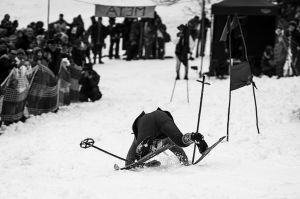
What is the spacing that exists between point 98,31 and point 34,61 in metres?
11.0

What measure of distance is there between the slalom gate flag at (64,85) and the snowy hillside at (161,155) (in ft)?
0.88

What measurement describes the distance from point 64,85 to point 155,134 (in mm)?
7366

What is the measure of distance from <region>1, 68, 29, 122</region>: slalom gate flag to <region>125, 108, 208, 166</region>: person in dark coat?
4470 millimetres

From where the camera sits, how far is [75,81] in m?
16.2

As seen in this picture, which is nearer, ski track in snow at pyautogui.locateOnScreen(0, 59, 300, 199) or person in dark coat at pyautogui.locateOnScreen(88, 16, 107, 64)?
ski track in snow at pyautogui.locateOnScreen(0, 59, 300, 199)

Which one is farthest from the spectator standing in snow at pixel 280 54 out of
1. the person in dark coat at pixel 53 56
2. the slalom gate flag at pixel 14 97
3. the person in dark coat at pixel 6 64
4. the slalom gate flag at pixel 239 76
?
the person in dark coat at pixel 6 64

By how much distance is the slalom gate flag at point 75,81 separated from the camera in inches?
633

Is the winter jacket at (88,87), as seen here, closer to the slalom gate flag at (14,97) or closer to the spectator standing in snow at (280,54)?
the slalom gate flag at (14,97)

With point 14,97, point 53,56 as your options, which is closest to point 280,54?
point 53,56

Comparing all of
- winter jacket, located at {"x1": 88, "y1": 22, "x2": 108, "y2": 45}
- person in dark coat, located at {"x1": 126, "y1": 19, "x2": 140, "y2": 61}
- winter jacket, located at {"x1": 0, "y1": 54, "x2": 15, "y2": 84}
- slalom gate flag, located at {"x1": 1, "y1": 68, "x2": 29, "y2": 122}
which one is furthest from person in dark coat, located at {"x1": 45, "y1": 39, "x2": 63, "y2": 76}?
person in dark coat, located at {"x1": 126, "y1": 19, "x2": 140, "y2": 61}

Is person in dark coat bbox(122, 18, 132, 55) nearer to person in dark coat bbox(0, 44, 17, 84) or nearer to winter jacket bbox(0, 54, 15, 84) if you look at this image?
person in dark coat bbox(0, 44, 17, 84)

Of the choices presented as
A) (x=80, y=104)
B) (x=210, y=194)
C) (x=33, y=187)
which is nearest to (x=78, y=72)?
(x=80, y=104)

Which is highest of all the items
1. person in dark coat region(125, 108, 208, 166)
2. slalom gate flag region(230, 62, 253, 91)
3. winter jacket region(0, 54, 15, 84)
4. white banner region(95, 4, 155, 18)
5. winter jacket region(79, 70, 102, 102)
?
white banner region(95, 4, 155, 18)

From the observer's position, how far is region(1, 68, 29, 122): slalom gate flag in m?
12.0
